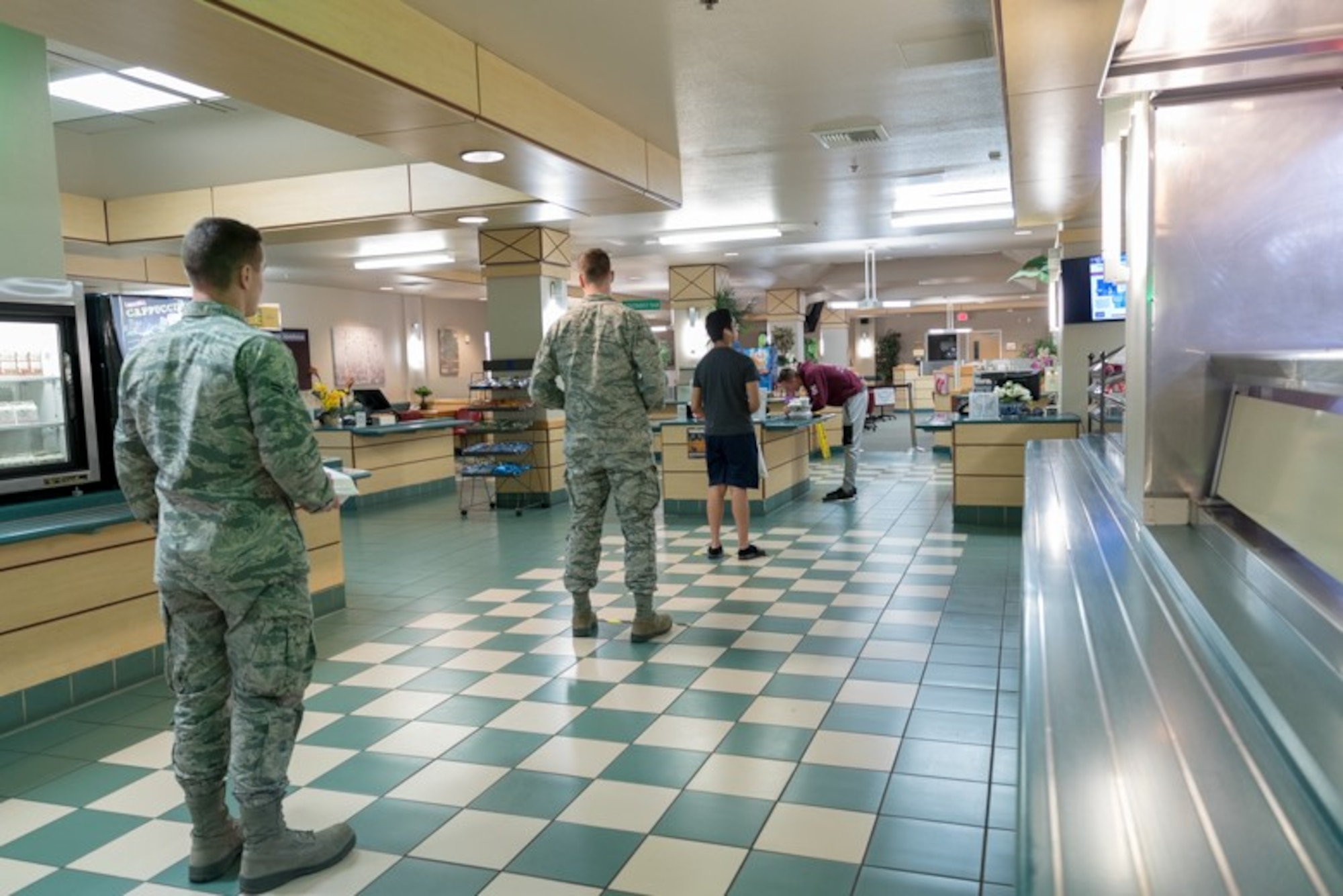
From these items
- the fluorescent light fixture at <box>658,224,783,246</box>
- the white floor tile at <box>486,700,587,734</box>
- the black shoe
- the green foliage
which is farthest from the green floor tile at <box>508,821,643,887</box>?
the green foliage

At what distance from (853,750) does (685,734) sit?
0.61m

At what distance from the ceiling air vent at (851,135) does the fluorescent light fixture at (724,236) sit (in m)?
4.27

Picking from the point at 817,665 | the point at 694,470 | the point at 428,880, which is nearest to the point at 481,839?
the point at 428,880

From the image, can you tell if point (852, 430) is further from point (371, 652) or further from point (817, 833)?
point (817, 833)

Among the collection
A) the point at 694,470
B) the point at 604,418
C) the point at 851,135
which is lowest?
the point at 694,470

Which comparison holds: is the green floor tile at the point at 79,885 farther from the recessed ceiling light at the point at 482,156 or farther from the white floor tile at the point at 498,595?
the recessed ceiling light at the point at 482,156

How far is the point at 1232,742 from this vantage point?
1422 mm

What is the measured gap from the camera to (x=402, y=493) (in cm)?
1070

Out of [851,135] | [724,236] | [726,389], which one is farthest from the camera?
[724,236]

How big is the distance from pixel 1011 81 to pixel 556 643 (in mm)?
3506

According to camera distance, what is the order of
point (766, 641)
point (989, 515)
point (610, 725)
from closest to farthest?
1. point (610, 725)
2. point (766, 641)
3. point (989, 515)

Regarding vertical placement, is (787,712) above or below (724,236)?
below

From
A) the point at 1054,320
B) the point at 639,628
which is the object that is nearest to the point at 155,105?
the point at 639,628

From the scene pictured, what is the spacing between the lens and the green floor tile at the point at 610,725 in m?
3.38
